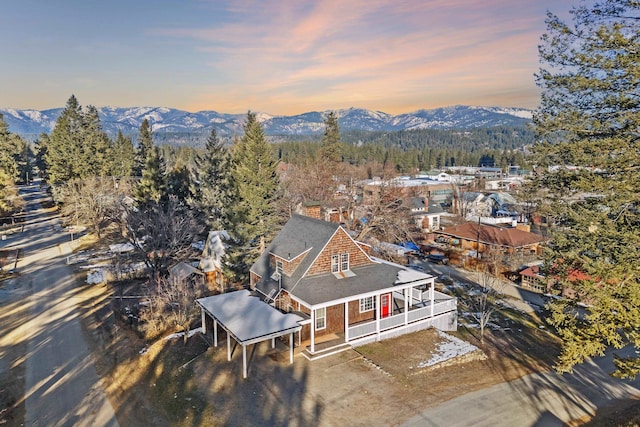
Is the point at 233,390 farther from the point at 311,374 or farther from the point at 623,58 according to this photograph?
the point at 623,58

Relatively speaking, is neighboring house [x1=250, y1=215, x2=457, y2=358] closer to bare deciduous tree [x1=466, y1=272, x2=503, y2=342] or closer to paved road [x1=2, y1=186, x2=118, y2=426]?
bare deciduous tree [x1=466, y1=272, x2=503, y2=342]

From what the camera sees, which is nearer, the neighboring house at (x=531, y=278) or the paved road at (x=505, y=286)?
the paved road at (x=505, y=286)

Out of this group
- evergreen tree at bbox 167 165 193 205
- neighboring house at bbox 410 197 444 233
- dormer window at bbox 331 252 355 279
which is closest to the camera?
dormer window at bbox 331 252 355 279

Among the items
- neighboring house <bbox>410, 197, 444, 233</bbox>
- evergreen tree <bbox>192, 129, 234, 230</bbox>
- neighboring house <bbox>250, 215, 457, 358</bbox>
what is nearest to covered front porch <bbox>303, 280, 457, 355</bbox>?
neighboring house <bbox>250, 215, 457, 358</bbox>

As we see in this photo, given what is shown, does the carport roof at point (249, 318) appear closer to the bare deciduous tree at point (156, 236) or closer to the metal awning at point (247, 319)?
the metal awning at point (247, 319)

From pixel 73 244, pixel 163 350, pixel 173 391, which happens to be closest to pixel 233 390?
pixel 173 391

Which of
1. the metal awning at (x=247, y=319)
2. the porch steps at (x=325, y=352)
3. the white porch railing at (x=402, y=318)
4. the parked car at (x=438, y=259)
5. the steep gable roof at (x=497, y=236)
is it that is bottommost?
the parked car at (x=438, y=259)

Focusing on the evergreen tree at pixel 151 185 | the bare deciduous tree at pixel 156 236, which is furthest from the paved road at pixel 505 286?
the evergreen tree at pixel 151 185
